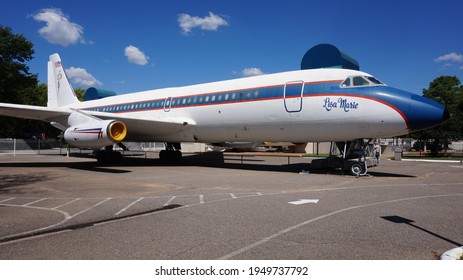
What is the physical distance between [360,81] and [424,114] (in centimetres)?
256

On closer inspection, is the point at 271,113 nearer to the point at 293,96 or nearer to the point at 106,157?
the point at 293,96

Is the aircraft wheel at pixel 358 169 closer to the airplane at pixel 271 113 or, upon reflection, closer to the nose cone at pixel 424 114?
the airplane at pixel 271 113

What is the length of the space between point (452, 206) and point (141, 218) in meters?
Result: 6.77

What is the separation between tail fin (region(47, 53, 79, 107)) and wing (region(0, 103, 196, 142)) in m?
7.61

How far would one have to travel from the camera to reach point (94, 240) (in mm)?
4922

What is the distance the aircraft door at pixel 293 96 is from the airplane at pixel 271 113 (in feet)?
0.13

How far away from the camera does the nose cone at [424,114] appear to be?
38.4 feet

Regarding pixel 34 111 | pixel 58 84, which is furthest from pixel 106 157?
pixel 58 84

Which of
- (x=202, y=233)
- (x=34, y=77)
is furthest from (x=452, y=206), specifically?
(x=34, y=77)

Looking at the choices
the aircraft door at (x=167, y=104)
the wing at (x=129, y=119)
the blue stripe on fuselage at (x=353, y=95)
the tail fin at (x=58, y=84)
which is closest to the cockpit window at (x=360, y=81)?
the blue stripe on fuselage at (x=353, y=95)

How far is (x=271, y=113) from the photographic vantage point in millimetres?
14609

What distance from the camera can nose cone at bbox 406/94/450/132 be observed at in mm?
11703

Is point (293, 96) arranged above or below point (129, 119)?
above
